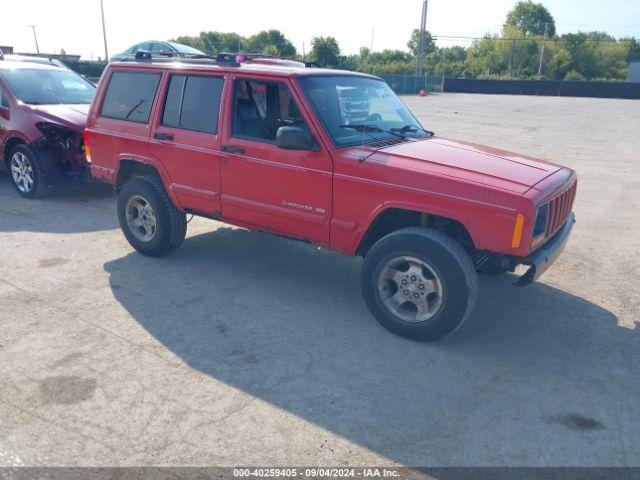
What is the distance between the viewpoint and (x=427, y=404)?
3537 millimetres

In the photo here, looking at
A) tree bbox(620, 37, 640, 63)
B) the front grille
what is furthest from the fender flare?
tree bbox(620, 37, 640, 63)

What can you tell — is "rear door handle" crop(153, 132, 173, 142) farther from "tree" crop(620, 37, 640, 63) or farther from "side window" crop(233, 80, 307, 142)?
"tree" crop(620, 37, 640, 63)

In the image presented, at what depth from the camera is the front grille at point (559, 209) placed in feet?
14.1

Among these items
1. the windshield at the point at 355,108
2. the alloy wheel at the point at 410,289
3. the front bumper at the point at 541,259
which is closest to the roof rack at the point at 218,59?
the windshield at the point at 355,108

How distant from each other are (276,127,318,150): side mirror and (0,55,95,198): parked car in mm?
4738

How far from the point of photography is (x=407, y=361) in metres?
4.04

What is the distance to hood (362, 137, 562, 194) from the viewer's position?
4.09 metres

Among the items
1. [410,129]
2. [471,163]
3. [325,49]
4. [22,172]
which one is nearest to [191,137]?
→ [410,129]

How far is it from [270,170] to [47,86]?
606 cm

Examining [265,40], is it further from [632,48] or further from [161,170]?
[161,170]

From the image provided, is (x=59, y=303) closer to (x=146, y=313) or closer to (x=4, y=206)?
(x=146, y=313)

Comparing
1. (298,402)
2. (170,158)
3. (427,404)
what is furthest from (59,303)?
(427,404)

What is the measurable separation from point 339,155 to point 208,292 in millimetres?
1819

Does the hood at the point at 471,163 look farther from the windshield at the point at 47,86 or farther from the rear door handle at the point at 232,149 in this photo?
the windshield at the point at 47,86
